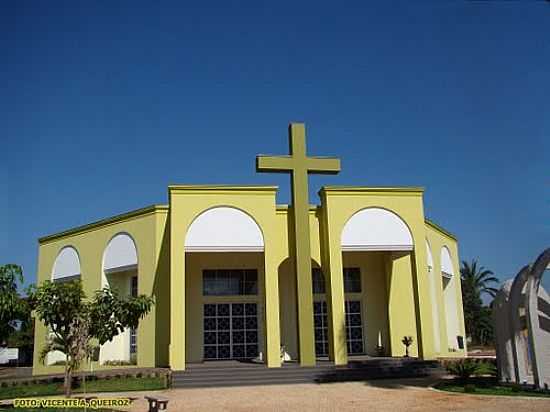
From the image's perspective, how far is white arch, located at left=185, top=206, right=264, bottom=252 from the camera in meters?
21.2

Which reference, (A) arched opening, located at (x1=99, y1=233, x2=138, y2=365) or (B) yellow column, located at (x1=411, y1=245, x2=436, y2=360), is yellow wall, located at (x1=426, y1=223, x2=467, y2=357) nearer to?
(B) yellow column, located at (x1=411, y1=245, x2=436, y2=360)

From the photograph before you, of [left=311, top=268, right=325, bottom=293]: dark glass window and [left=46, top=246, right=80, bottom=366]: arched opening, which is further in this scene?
[left=46, top=246, right=80, bottom=366]: arched opening

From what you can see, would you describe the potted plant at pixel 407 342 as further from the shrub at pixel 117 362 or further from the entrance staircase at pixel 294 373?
the shrub at pixel 117 362

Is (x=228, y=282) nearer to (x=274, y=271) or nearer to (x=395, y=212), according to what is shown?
(x=274, y=271)

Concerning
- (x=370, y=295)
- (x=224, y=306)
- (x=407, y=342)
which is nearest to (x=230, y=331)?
(x=224, y=306)

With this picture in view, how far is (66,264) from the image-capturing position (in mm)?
27094

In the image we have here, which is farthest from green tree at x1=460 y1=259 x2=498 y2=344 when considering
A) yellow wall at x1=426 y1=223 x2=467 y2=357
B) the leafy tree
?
the leafy tree

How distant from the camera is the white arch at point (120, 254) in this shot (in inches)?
956

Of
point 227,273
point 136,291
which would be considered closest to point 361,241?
point 227,273

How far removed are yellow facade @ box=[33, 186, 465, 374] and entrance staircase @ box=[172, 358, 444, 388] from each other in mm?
686

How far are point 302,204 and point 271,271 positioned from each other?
285 cm

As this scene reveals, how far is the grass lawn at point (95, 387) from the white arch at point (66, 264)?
25.8ft

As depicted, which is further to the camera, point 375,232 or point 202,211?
point 375,232

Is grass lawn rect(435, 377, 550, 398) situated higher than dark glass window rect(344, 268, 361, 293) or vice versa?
dark glass window rect(344, 268, 361, 293)
